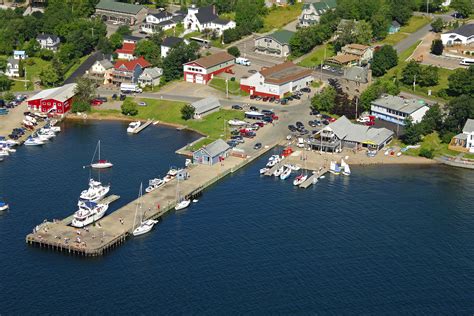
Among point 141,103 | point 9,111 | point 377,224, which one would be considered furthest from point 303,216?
point 9,111

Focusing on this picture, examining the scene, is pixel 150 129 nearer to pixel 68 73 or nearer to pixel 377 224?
pixel 68 73

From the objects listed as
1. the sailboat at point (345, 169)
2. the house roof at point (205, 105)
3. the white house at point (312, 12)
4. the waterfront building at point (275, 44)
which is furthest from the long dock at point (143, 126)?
the white house at point (312, 12)

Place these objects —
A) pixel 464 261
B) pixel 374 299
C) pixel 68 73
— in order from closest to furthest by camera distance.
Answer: pixel 374 299 → pixel 464 261 → pixel 68 73

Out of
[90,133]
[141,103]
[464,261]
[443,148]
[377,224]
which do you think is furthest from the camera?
[141,103]

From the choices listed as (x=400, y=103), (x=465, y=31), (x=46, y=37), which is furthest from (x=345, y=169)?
(x=46, y=37)

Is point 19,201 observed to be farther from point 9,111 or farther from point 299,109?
point 299,109

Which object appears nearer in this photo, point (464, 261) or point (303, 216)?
point (464, 261)

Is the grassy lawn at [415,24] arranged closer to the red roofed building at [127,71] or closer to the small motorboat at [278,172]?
the red roofed building at [127,71]

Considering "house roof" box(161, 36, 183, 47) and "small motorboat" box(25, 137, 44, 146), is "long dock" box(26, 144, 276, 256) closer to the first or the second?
"small motorboat" box(25, 137, 44, 146)

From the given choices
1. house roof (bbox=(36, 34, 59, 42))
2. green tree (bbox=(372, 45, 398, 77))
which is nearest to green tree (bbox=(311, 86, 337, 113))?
green tree (bbox=(372, 45, 398, 77))
